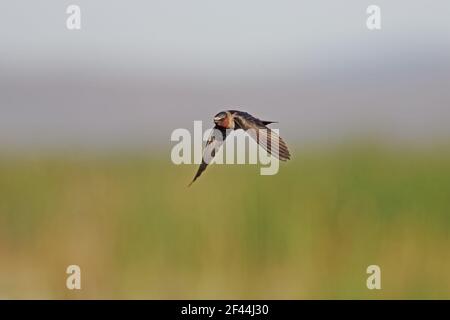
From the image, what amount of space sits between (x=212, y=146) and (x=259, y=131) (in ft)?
0.75

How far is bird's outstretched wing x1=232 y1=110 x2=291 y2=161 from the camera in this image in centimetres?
586

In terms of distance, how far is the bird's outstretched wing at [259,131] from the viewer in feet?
19.2

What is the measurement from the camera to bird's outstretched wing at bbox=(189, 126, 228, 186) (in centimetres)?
587

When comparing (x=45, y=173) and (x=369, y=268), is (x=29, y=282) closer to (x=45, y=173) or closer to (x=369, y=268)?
(x=45, y=173)

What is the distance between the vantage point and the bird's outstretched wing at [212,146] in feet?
19.2

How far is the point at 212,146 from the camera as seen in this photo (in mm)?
5883

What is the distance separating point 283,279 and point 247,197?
0.42 meters

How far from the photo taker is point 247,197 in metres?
5.93

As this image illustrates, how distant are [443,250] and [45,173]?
6.21 ft

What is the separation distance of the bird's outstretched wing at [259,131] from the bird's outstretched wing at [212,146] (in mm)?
79

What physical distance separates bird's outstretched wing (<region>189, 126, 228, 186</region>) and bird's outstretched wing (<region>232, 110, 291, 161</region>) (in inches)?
3.1

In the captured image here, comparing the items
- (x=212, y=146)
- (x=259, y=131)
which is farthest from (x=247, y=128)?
(x=212, y=146)
